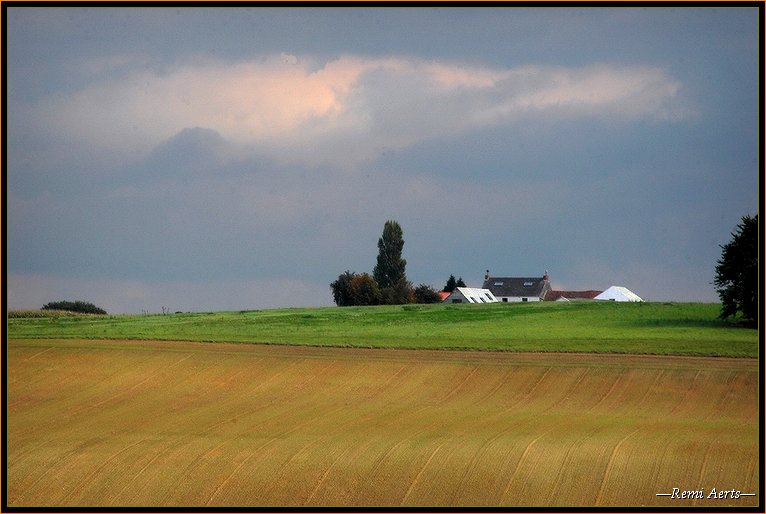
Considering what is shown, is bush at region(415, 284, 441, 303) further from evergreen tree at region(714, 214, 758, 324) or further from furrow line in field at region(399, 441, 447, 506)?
furrow line in field at region(399, 441, 447, 506)

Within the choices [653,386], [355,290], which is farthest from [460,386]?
[355,290]

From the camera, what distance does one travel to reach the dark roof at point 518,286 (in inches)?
5527

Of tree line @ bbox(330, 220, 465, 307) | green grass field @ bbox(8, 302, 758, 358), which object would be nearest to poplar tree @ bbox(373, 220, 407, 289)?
tree line @ bbox(330, 220, 465, 307)

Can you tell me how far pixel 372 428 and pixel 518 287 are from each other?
365 ft

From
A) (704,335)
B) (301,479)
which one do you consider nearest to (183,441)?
(301,479)

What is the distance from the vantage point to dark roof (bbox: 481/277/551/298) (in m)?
140

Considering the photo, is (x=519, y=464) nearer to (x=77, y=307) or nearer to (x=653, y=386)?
(x=653, y=386)

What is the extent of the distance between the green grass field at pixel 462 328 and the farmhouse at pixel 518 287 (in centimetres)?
5838

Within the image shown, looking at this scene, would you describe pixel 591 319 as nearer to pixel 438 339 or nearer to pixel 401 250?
pixel 438 339

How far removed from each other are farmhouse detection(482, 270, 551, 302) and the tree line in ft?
58.6

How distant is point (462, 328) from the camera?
209 ft

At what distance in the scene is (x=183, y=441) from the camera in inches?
1232

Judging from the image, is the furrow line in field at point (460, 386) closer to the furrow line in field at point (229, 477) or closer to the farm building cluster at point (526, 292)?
the furrow line in field at point (229, 477)

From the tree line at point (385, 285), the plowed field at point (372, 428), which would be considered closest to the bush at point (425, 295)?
the tree line at point (385, 285)
